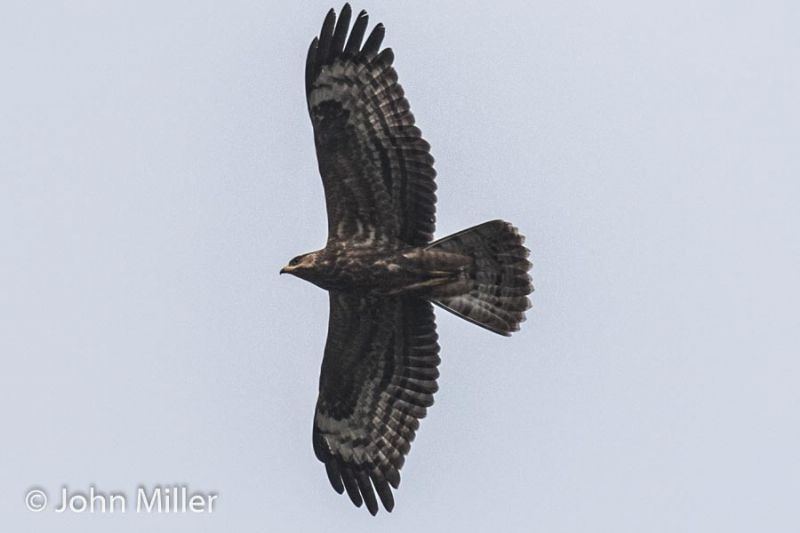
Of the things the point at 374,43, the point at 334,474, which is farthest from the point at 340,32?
the point at 334,474

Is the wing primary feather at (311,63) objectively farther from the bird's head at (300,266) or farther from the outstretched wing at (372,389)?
the outstretched wing at (372,389)

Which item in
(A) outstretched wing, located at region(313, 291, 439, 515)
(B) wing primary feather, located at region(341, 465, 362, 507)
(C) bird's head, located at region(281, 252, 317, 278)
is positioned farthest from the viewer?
(B) wing primary feather, located at region(341, 465, 362, 507)

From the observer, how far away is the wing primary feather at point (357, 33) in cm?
1673

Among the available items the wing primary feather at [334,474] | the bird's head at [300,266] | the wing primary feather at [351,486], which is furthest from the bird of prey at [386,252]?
the wing primary feather at [334,474]

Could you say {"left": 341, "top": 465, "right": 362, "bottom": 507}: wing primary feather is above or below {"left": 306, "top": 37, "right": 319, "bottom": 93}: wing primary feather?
below

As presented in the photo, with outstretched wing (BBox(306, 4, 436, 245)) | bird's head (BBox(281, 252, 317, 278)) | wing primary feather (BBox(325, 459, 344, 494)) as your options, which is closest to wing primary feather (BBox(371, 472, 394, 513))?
wing primary feather (BBox(325, 459, 344, 494))

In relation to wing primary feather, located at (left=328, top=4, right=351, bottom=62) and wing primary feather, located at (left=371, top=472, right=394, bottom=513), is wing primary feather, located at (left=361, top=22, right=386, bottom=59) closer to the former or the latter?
wing primary feather, located at (left=328, top=4, right=351, bottom=62)

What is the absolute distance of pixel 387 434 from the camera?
1770 cm

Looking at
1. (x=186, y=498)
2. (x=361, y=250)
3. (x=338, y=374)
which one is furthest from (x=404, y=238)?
(x=186, y=498)

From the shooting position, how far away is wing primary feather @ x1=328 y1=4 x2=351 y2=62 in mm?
16703

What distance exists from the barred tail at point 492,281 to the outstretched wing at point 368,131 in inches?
20.5

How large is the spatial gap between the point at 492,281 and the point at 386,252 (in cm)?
116

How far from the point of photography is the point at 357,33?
16.7 metres

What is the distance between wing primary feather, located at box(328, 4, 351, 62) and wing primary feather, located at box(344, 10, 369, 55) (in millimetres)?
65
